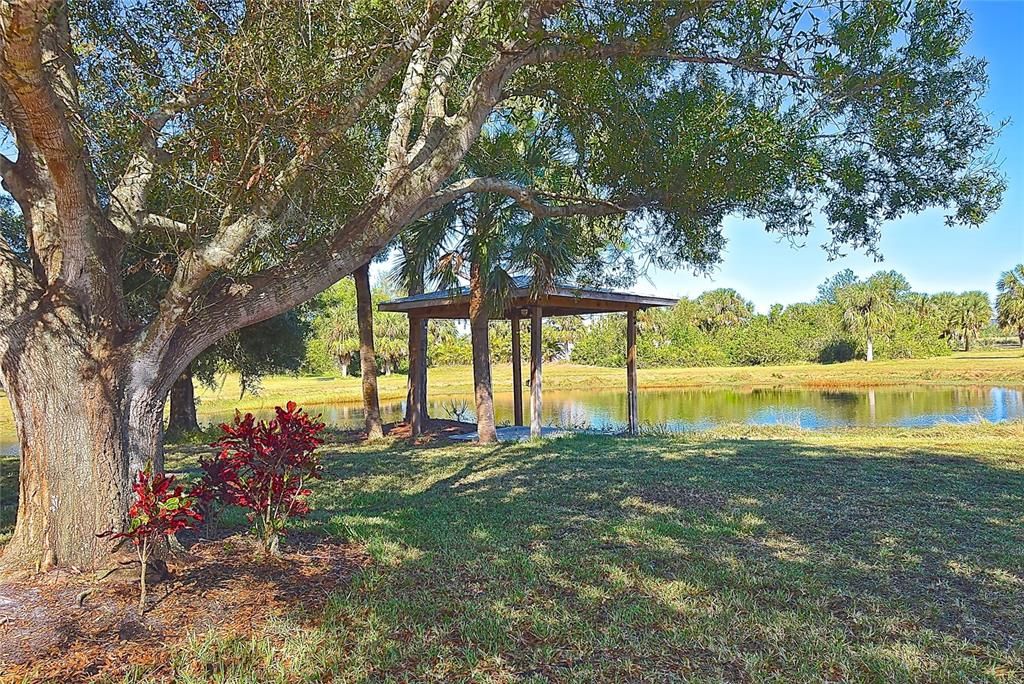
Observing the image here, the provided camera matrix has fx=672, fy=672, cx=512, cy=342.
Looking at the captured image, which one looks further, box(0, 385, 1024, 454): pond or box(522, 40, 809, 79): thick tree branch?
box(0, 385, 1024, 454): pond

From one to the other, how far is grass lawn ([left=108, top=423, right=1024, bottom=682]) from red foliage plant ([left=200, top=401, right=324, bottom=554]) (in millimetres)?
673

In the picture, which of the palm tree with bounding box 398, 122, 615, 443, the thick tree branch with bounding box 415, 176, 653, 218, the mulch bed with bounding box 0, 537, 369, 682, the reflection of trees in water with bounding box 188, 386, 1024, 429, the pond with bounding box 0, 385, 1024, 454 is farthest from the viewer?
the reflection of trees in water with bounding box 188, 386, 1024, 429

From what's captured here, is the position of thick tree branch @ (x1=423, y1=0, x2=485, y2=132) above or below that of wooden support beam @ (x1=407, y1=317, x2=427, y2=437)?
above

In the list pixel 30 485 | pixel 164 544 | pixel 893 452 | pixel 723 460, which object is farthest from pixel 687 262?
pixel 30 485

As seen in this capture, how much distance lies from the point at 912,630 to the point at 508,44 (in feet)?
14.6

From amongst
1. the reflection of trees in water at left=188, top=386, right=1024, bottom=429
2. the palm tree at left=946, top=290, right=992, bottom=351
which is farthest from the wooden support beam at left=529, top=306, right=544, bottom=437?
the palm tree at left=946, top=290, right=992, bottom=351

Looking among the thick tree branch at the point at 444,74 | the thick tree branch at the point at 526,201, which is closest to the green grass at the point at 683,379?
the thick tree branch at the point at 526,201

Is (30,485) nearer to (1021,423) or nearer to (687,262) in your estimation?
(687,262)

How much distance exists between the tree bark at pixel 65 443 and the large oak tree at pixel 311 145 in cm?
1

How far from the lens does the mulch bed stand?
2904 mm

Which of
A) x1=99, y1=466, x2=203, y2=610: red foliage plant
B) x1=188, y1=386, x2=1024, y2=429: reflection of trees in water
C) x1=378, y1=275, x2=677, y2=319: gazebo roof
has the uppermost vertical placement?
x1=378, y1=275, x2=677, y2=319: gazebo roof

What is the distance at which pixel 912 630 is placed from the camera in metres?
3.27

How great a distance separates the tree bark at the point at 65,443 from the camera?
12.4ft

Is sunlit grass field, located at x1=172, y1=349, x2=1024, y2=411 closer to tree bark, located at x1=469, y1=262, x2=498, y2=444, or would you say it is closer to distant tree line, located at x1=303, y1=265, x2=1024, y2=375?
distant tree line, located at x1=303, y1=265, x2=1024, y2=375
